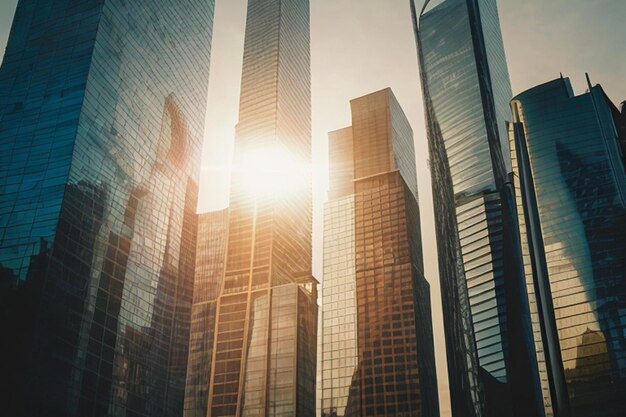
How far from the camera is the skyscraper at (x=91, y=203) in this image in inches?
3413

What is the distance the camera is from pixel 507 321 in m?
92.5

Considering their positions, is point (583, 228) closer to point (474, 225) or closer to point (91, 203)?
point (474, 225)

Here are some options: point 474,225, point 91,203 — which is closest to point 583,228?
point 474,225

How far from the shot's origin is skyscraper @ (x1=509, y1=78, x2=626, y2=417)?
132 m

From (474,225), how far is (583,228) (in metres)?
54.5

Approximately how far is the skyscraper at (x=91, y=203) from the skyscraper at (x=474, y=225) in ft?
183

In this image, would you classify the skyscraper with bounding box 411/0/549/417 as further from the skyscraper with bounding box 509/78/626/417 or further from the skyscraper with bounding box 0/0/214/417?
the skyscraper with bounding box 0/0/214/417

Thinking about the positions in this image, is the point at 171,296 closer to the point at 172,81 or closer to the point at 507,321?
the point at 172,81

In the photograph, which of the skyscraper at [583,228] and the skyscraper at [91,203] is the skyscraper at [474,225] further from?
the skyscraper at [91,203]

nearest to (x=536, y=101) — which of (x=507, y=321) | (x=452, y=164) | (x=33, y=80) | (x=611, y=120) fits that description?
(x=611, y=120)

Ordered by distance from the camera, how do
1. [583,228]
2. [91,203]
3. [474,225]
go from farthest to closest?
[583,228]
[474,225]
[91,203]

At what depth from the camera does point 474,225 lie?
103 m

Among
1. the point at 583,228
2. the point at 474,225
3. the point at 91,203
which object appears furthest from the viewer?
the point at 583,228

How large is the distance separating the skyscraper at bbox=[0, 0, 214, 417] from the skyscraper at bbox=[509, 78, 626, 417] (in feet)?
247
